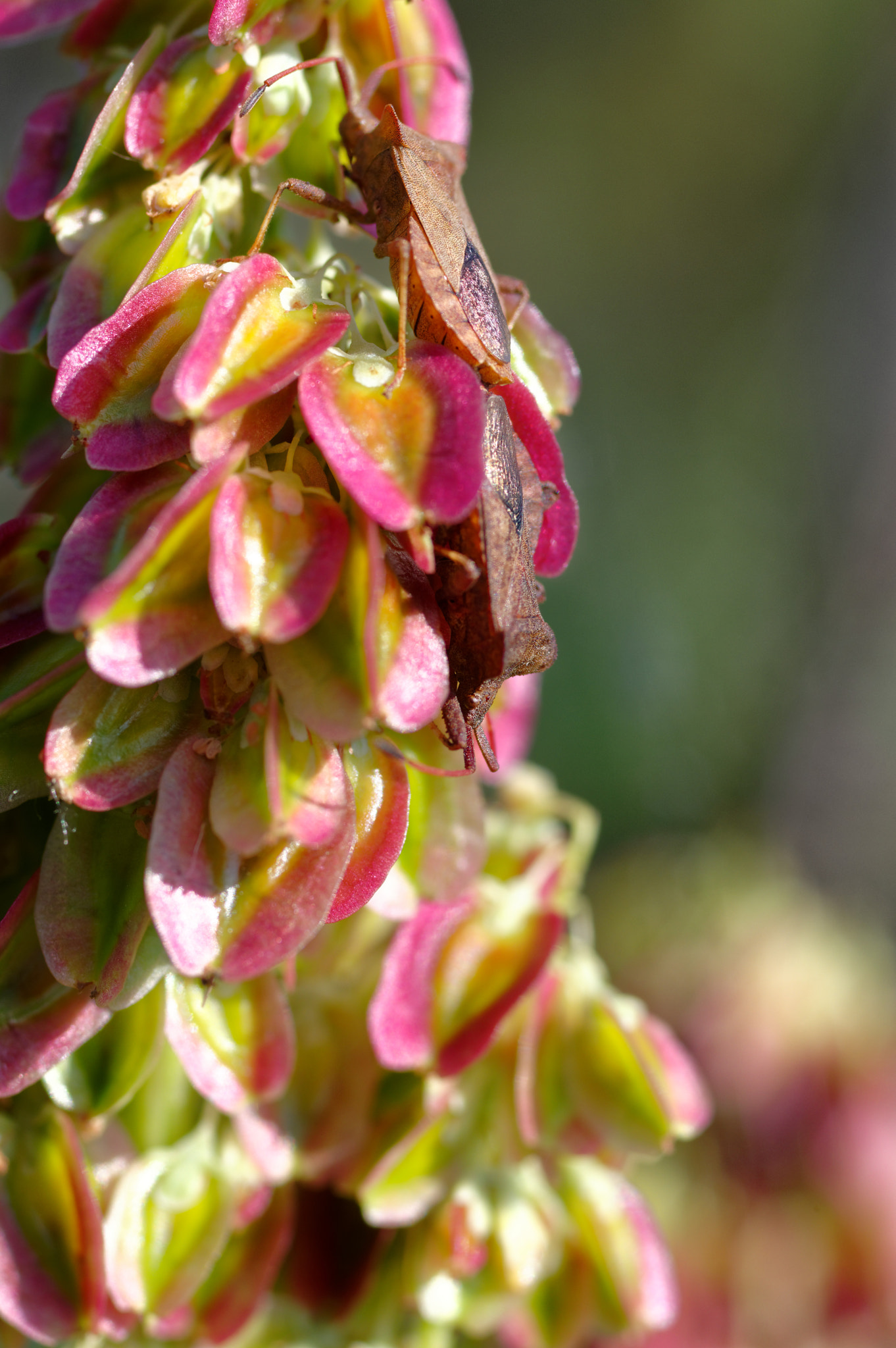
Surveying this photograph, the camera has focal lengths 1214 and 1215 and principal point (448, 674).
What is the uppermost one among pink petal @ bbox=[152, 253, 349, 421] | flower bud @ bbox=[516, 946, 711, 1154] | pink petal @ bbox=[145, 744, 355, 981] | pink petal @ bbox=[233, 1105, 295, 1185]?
pink petal @ bbox=[152, 253, 349, 421]

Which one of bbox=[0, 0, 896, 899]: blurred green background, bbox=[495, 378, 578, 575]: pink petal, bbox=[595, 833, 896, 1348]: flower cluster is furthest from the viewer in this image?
bbox=[0, 0, 896, 899]: blurred green background

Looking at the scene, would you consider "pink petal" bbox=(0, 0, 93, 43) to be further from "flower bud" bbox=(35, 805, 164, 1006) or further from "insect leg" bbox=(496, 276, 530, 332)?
"flower bud" bbox=(35, 805, 164, 1006)

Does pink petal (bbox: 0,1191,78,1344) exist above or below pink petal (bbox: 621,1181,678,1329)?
above

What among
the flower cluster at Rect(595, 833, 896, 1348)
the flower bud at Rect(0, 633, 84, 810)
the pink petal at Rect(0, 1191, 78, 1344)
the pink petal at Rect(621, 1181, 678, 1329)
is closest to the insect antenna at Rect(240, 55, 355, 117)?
the flower bud at Rect(0, 633, 84, 810)

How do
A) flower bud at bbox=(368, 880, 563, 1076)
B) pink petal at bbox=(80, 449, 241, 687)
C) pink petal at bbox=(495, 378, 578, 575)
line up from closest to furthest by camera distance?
1. pink petal at bbox=(80, 449, 241, 687)
2. pink petal at bbox=(495, 378, 578, 575)
3. flower bud at bbox=(368, 880, 563, 1076)

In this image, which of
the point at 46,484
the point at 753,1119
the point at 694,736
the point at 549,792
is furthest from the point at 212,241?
the point at 694,736

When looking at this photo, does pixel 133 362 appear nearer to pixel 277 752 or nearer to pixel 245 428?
pixel 245 428

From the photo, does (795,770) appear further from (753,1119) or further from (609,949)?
(753,1119)
